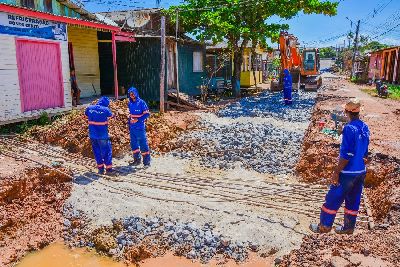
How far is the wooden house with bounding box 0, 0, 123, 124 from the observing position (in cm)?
959

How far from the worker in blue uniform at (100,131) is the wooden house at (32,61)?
3.40 m

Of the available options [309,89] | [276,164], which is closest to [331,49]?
[309,89]

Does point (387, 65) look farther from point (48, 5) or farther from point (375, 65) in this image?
point (48, 5)

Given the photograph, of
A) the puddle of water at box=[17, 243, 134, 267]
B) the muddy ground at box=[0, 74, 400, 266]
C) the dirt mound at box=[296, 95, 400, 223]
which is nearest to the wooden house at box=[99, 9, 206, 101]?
the muddy ground at box=[0, 74, 400, 266]

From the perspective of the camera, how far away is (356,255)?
3520 mm

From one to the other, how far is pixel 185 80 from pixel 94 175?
43.7ft

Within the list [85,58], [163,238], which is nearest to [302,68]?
[85,58]

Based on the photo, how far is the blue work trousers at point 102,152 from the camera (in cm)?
794

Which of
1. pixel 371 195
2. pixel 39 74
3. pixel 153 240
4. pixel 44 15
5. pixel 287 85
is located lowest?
pixel 153 240

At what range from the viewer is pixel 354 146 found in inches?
176

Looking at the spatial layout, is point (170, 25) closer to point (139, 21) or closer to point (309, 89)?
point (139, 21)

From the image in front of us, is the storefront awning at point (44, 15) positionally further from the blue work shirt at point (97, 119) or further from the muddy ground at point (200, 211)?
the muddy ground at point (200, 211)

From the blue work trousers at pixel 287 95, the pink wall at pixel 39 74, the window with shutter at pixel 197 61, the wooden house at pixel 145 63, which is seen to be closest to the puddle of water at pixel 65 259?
the pink wall at pixel 39 74

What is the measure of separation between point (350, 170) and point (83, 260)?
13.1 feet
